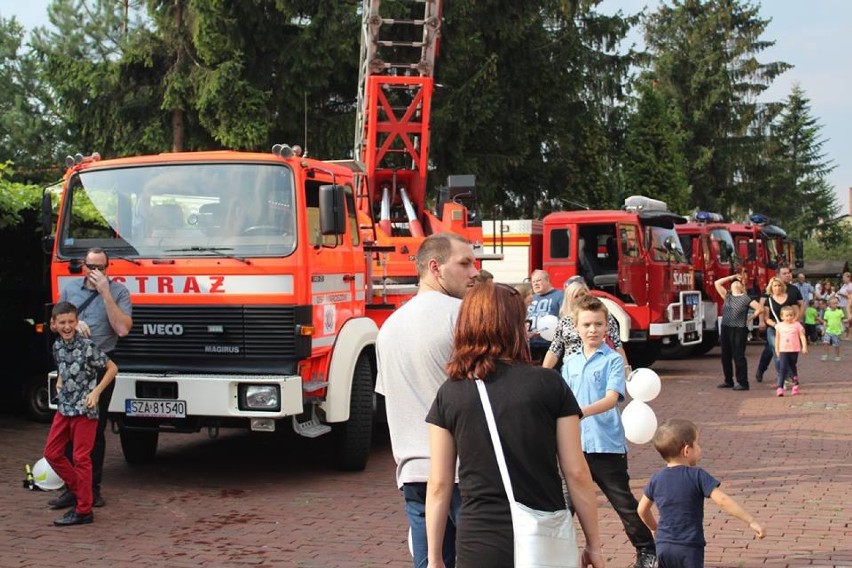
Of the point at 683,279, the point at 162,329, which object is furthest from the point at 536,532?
the point at 683,279

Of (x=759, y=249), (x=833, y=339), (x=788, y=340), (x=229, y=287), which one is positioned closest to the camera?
(x=229, y=287)

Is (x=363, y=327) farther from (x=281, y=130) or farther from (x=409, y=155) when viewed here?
(x=281, y=130)

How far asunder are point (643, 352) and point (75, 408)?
13971 mm

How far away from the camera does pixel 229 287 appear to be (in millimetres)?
8695

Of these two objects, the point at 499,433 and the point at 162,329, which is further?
the point at 162,329

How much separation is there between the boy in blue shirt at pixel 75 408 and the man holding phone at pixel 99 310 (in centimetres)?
34

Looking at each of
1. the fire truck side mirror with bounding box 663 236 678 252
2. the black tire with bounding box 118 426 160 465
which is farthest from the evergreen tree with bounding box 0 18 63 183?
the black tire with bounding box 118 426 160 465

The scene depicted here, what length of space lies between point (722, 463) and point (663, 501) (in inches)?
206

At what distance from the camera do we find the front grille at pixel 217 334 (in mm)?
8664

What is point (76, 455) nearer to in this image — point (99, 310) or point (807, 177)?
point (99, 310)

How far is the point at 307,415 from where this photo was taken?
29.9 feet

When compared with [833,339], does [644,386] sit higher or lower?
higher

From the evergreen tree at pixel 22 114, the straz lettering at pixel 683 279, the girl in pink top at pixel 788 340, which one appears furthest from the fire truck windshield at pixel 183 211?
the evergreen tree at pixel 22 114

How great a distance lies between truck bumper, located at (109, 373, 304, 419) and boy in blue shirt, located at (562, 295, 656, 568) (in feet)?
9.76
